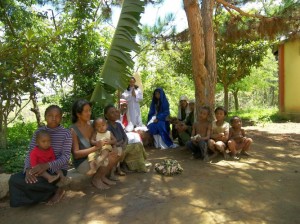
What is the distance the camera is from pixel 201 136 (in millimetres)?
5754

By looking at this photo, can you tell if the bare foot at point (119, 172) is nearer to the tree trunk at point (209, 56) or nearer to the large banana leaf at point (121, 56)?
the large banana leaf at point (121, 56)

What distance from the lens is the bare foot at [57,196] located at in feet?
12.5

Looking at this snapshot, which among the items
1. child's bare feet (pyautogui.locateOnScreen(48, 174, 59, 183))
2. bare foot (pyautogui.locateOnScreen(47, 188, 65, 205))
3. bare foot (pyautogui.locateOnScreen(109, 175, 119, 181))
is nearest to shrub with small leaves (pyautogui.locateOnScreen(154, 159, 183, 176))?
bare foot (pyautogui.locateOnScreen(109, 175, 119, 181))

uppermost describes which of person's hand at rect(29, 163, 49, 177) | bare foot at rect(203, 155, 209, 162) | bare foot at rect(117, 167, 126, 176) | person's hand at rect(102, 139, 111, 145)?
person's hand at rect(102, 139, 111, 145)

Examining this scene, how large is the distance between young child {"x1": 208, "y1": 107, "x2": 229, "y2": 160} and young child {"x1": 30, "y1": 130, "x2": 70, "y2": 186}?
2.74 meters

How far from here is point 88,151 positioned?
161 inches

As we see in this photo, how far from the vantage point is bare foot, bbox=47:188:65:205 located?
3806 mm

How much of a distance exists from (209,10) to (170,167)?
3.42 metres

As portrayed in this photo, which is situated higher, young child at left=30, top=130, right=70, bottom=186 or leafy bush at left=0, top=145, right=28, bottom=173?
young child at left=30, top=130, right=70, bottom=186

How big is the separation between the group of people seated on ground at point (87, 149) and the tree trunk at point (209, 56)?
70 cm

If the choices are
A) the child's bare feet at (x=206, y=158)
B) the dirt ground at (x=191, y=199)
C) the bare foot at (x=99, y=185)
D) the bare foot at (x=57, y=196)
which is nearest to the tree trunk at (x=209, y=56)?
the child's bare feet at (x=206, y=158)

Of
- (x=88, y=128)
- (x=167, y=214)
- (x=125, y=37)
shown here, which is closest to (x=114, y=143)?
(x=88, y=128)

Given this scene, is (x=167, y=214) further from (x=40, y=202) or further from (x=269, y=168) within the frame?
(x=269, y=168)

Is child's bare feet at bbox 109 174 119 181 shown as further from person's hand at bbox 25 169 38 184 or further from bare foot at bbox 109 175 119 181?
person's hand at bbox 25 169 38 184
